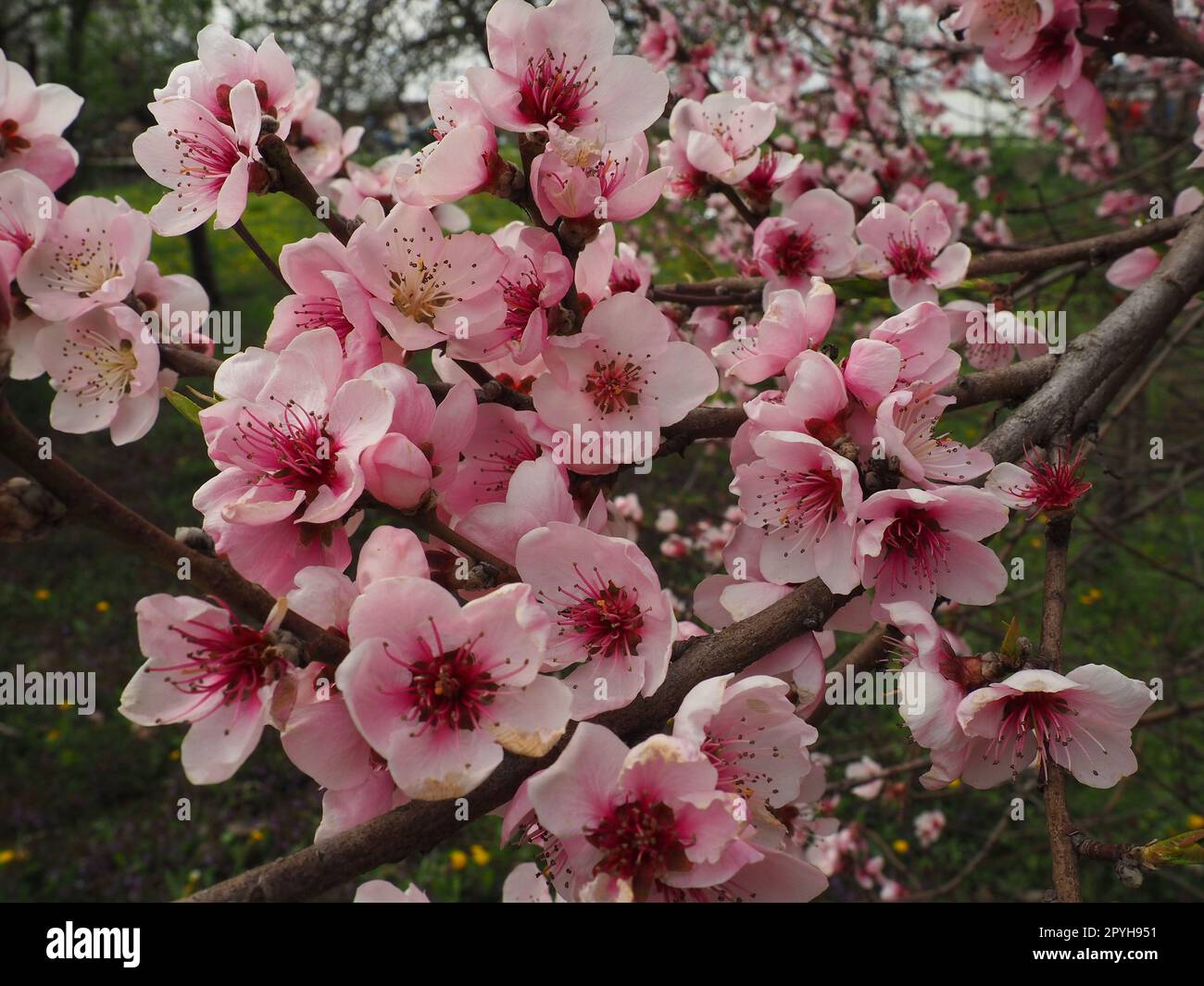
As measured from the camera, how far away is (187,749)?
0.96m

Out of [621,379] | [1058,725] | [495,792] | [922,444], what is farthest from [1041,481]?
[495,792]

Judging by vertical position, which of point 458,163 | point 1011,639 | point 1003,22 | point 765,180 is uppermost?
point 1003,22

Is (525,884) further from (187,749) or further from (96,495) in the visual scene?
(96,495)

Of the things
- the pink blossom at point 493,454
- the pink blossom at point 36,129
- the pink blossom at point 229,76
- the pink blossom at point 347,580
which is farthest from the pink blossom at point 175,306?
the pink blossom at point 347,580

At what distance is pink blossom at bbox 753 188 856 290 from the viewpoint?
1.78 m

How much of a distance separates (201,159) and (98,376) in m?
0.44

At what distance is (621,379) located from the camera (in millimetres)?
1244

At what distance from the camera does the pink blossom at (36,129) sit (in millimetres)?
1590

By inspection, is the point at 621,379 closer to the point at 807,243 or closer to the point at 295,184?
the point at 295,184

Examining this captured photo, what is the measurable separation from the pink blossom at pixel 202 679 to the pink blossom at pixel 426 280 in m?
0.41
